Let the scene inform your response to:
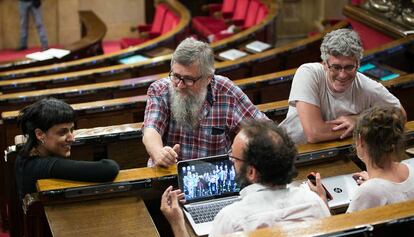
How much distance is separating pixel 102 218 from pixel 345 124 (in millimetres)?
1125

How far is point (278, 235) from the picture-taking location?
1976 millimetres

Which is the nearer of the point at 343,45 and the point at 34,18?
the point at 343,45

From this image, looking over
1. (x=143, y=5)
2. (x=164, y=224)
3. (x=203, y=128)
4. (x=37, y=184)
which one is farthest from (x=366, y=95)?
(x=143, y=5)

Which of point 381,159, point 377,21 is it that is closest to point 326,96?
point 381,159

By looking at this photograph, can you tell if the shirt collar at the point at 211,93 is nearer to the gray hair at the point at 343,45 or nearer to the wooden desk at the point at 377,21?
the gray hair at the point at 343,45

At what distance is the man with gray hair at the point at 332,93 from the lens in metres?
3.08

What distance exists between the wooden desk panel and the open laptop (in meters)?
0.17

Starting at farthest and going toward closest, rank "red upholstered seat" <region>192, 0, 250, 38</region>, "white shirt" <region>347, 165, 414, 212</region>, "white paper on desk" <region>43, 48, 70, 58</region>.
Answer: "red upholstered seat" <region>192, 0, 250, 38</region> → "white paper on desk" <region>43, 48, 70, 58</region> → "white shirt" <region>347, 165, 414, 212</region>

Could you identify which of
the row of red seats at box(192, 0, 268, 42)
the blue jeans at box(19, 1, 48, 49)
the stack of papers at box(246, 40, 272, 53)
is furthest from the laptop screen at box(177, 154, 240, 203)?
the blue jeans at box(19, 1, 48, 49)

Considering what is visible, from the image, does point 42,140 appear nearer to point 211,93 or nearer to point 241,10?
point 211,93

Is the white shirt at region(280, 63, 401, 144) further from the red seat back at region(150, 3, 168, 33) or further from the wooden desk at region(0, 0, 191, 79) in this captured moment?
the red seat back at region(150, 3, 168, 33)

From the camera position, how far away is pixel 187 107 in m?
3.09

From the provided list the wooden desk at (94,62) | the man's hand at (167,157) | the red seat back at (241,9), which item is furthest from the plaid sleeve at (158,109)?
the red seat back at (241,9)

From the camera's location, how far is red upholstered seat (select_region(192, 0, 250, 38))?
7.83m
